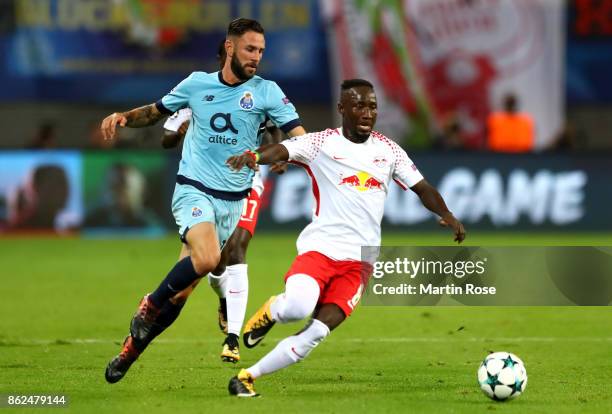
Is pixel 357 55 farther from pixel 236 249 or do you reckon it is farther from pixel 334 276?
pixel 334 276

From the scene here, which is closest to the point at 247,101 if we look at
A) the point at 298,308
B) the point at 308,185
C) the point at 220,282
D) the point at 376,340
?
the point at 220,282

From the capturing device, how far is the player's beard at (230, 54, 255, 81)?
9.05 m

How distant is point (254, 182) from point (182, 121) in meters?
1.03

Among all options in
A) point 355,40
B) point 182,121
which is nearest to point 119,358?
point 182,121

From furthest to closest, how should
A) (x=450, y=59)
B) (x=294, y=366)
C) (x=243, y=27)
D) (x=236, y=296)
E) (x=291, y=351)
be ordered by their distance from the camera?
(x=450, y=59), (x=236, y=296), (x=294, y=366), (x=243, y=27), (x=291, y=351)

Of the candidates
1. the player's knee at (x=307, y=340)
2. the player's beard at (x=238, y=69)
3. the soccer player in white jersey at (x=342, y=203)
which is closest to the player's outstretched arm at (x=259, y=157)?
the soccer player in white jersey at (x=342, y=203)

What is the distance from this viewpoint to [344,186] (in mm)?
8172

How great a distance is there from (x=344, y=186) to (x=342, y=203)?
109mm

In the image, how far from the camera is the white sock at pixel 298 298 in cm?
777

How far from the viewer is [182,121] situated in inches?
379

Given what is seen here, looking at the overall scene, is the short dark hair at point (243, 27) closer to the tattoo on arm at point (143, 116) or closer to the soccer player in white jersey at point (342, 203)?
the tattoo on arm at point (143, 116)

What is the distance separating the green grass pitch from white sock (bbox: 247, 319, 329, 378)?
0.66 feet

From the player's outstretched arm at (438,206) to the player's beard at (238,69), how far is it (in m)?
1.55

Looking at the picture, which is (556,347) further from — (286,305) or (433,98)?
(433,98)
